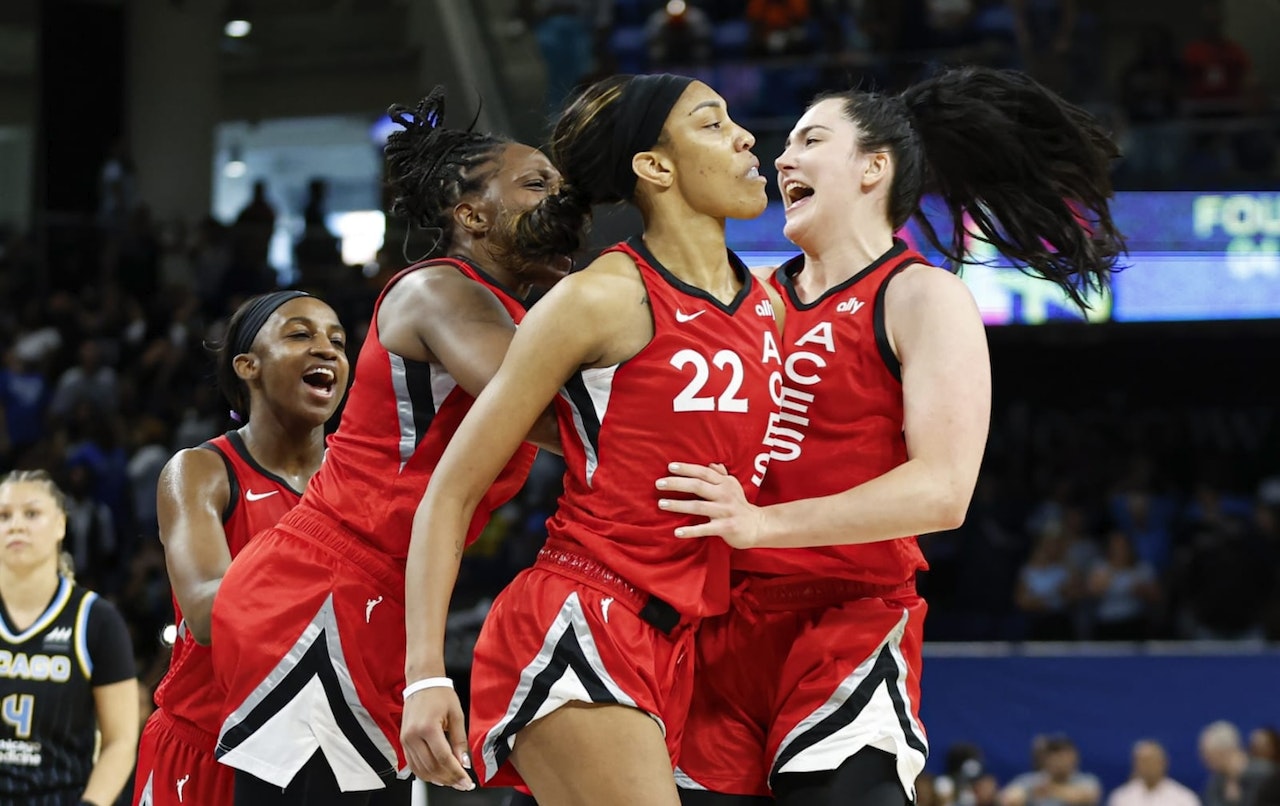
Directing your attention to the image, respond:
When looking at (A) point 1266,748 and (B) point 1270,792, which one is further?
(A) point 1266,748

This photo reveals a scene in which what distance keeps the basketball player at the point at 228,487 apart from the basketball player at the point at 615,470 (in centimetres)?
95

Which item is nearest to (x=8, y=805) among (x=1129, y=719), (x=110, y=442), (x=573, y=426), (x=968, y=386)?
(x=573, y=426)

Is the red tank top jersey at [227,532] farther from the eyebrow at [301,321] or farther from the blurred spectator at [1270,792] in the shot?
the blurred spectator at [1270,792]

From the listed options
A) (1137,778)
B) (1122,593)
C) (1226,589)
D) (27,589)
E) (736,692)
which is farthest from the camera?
(1122,593)

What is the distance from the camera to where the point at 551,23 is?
13422 mm

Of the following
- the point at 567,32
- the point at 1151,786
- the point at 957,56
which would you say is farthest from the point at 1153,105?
the point at 1151,786

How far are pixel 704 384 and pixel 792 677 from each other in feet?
2.20

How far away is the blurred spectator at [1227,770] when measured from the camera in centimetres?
894

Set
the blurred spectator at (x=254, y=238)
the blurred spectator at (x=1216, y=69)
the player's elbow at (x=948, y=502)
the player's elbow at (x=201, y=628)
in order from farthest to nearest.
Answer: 1. the blurred spectator at (x=254, y=238)
2. the blurred spectator at (x=1216, y=69)
3. the player's elbow at (x=201, y=628)
4. the player's elbow at (x=948, y=502)

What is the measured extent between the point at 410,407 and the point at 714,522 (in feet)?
2.51

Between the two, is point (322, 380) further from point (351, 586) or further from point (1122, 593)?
point (1122, 593)

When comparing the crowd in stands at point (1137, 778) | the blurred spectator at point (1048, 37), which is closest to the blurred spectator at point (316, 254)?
Answer: the blurred spectator at point (1048, 37)

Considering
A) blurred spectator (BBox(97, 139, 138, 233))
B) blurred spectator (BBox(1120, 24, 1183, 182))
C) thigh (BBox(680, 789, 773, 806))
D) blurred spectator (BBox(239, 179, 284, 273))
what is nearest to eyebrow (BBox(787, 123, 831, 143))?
thigh (BBox(680, 789, 773, 806))

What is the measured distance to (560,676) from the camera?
2809 mm
